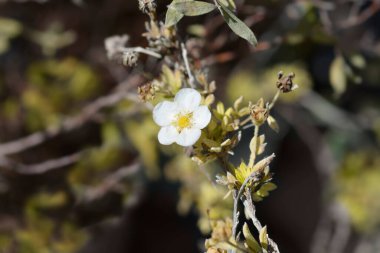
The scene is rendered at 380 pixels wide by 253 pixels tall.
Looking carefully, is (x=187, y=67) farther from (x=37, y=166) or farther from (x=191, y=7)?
(x=37, y=166)

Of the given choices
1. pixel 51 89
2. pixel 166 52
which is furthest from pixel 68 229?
pixel 166 52

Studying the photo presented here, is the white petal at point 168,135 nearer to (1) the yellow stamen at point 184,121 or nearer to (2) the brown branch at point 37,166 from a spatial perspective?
(1) the yellow stamen at point 184,121

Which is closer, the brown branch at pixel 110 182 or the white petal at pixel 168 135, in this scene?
the white petal at pixel 168 135

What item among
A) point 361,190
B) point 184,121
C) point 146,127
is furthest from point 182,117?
point 361,190

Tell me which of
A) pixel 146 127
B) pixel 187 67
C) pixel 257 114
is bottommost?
pixel 257 114

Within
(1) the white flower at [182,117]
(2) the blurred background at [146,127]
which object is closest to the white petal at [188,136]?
(1) the white flower at [182,117]

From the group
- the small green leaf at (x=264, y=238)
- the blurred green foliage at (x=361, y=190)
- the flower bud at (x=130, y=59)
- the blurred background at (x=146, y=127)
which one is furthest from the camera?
the blurred green foliage at (x=361, y=190)

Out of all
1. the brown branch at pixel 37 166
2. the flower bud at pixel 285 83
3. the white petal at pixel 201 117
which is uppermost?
the brown branch at pixel 37 166
